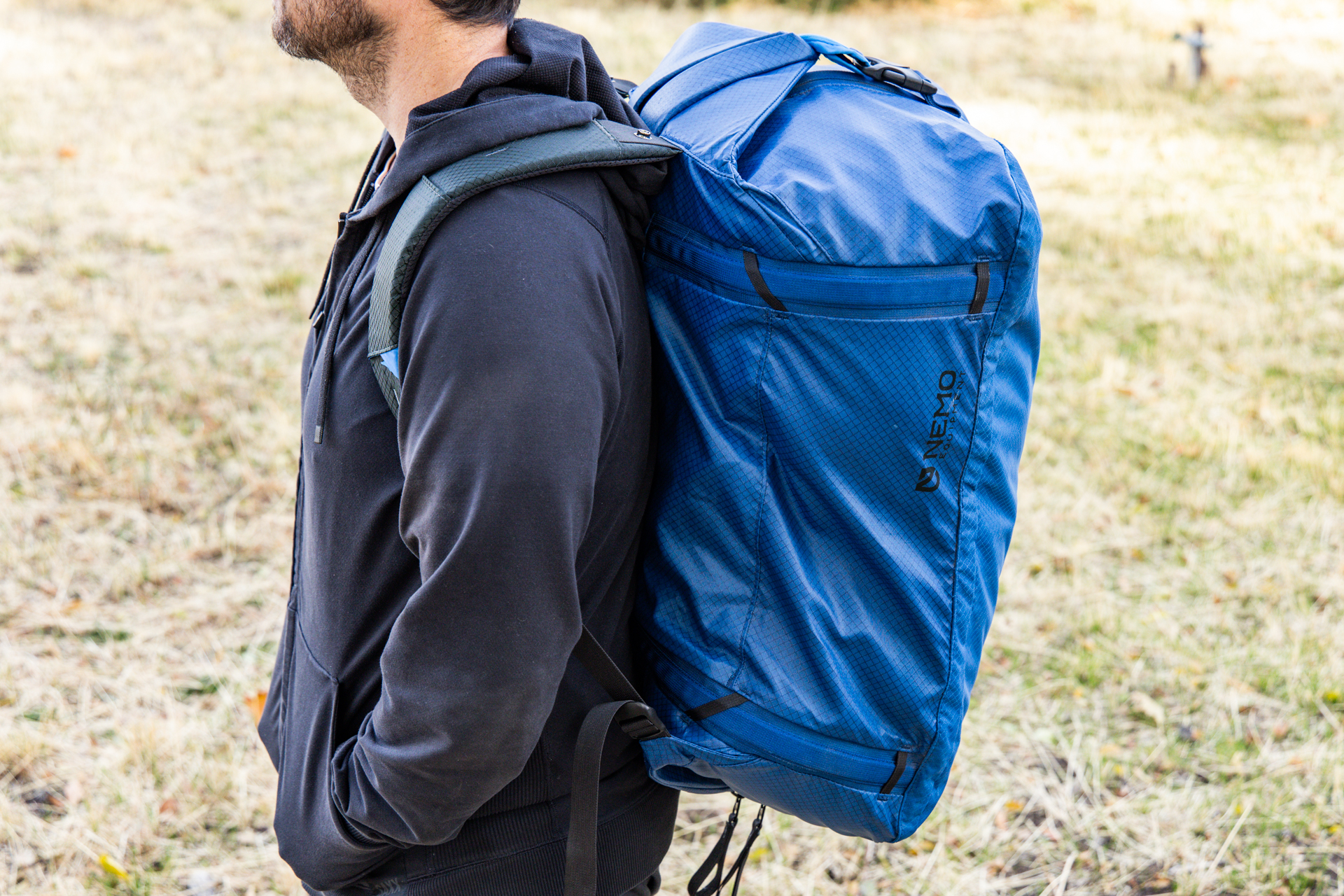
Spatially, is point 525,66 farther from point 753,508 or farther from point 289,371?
point 289,371

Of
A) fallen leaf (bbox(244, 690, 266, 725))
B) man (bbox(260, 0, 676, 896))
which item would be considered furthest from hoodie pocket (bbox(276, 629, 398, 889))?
fallen leaf (bbox(244, 690, 266, 725))

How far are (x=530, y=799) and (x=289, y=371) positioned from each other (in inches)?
155

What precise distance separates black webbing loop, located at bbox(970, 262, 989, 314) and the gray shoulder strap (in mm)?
445

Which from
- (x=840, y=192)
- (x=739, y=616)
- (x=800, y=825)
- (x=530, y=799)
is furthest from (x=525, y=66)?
(x=800, y=825)

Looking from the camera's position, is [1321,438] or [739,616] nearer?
[739,616]

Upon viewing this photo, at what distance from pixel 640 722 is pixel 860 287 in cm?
67

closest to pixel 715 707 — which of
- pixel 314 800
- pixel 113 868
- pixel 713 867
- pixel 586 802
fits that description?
pixel 586 802

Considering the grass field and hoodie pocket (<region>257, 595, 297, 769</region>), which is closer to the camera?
hoodie pocket (<region>257, 595, 297, 769</region>)

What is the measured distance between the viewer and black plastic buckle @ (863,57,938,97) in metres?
1.44

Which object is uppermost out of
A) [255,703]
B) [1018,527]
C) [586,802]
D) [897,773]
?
[897,773]

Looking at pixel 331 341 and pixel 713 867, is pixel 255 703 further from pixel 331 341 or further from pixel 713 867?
pixel 331 341

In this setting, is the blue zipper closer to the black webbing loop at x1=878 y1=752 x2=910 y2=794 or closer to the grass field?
the black webbing loop at x1=878 y1=752 x2=910 y2=794

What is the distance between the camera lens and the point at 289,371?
16.1 feet

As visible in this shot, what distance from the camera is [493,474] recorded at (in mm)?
1110
